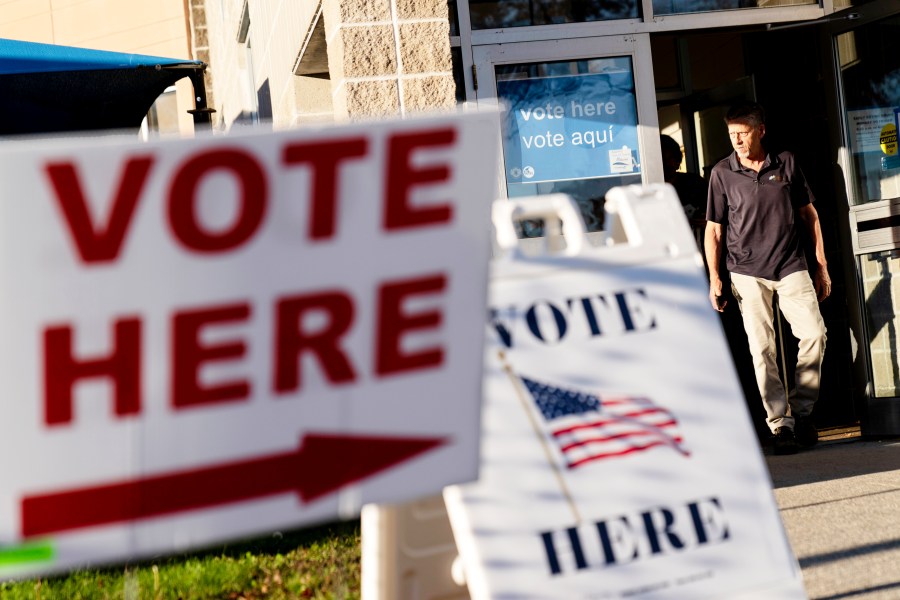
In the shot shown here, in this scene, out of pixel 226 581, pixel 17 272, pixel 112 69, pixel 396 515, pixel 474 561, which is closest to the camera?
pixel 17 272

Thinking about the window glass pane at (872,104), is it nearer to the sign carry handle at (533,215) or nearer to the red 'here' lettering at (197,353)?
the sign carry handle at (533,215)

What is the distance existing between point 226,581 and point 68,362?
264 cm

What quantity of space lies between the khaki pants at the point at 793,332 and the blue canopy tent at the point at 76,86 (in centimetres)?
323

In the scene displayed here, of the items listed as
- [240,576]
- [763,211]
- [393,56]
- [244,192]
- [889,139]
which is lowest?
[240,576]

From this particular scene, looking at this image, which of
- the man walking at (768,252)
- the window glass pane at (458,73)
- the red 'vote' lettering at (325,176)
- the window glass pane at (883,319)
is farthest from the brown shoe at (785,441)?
the red 'vote' lettering at (325,176)

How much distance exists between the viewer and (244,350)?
166 cm

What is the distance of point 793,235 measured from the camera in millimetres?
6469

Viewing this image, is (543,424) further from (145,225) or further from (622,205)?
(145,225)

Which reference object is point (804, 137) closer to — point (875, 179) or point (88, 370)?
point (875, 179)

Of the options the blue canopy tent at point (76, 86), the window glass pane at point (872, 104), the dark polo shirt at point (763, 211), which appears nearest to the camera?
the blue canopy tent at point (76, 86)

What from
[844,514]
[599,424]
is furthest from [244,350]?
[844,514]

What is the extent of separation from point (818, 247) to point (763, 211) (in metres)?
0.34

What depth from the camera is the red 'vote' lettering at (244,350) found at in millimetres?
1574

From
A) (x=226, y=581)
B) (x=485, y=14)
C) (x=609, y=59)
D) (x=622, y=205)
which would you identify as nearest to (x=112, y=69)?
(x=485, y=14)
